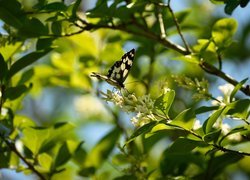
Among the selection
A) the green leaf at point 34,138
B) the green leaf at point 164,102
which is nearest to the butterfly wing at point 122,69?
the green leaf at point 164,102

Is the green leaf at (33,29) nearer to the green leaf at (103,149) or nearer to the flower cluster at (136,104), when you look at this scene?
the flower cluster at (136,104)

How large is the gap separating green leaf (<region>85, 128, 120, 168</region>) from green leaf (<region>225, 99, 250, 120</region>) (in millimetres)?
882

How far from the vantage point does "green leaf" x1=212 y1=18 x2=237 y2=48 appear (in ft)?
6.39

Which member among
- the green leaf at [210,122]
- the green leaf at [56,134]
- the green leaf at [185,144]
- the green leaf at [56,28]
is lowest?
the green leaf at [56,134]

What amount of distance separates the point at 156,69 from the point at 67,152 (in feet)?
2.60

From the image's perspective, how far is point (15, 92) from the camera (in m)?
2.01

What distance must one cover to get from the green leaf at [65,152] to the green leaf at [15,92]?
0.85 ft

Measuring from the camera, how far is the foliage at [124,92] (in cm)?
152

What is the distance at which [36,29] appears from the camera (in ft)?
6.28

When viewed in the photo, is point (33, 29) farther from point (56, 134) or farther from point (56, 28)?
point (56, 134)

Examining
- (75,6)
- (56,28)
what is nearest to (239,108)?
(75,6)

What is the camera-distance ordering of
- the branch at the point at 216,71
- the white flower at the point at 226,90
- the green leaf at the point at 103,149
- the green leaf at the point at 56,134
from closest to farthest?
the white flower at the point at 226,90
the branch at the point at 216,71
the green leaf at the point at 56,134
the green leaf at the point at 103,149

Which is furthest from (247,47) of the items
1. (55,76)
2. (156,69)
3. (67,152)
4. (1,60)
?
(1,60)

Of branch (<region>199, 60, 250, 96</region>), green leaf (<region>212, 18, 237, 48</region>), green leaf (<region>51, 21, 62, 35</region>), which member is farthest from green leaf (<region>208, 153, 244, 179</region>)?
green leaf (<region>51, 21, 62, 35</region>)
